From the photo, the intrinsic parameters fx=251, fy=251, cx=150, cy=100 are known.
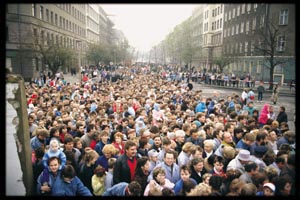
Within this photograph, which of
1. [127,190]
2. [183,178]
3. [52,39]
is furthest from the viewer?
[52,39]

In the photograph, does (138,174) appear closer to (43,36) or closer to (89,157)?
(89,157)

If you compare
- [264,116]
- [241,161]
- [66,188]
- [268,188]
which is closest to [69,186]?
[66,188]

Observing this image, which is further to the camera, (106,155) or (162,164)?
(106,155)

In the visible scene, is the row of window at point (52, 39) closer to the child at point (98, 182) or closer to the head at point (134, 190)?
the child at point (98, 182)

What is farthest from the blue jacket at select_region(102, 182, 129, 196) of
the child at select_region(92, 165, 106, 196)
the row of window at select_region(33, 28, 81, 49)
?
the row of window at select_region(33, 28, 81, 49)

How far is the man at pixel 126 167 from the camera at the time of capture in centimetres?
411

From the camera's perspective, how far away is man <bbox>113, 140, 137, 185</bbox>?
4.11 m

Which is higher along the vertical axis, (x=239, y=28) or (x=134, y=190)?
(x=239, y=28)

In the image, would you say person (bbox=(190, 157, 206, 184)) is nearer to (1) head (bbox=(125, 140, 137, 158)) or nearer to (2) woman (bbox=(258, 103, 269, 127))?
(1) head (bbox=(125, 140, 137, 158))

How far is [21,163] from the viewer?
2857 mm

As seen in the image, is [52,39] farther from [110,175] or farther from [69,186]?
[69,186]

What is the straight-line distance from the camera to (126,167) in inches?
164
